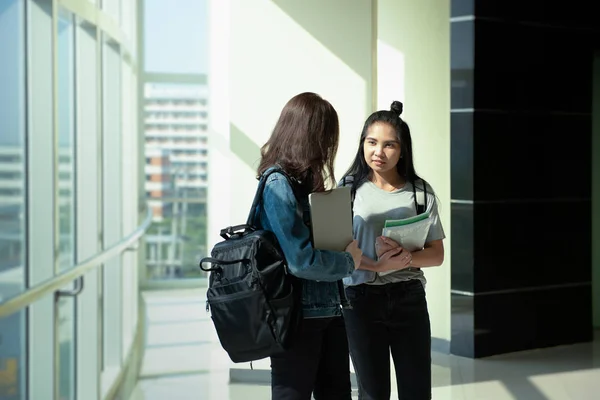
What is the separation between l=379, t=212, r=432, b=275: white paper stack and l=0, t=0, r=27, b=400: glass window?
1.38 m

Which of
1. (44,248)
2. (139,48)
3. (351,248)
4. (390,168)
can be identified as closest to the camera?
(351,248)

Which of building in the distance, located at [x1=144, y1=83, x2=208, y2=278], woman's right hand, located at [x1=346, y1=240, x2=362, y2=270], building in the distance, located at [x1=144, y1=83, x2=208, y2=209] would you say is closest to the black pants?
woman's right hand, located at [x1=346, y1=240, x2=362, y2=270]

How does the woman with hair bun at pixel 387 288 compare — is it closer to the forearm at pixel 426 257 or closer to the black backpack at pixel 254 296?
the forearm at pixel 426 257

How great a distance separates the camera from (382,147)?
3498mm

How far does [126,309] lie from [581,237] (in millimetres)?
4099

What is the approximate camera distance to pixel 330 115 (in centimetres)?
300

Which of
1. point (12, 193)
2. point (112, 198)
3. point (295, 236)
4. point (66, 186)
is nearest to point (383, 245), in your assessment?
point (295, 236)

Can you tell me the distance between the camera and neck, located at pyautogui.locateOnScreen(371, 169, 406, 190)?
3.60m

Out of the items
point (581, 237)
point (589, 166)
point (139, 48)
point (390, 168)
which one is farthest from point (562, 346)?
point (139, 48)

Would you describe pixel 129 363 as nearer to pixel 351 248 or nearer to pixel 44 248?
pixel 44 248

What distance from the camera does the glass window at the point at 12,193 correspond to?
3207 mm

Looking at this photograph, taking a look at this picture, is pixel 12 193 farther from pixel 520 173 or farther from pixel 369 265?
pixel 520 173

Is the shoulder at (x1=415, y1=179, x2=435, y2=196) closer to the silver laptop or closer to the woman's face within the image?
the woman's face

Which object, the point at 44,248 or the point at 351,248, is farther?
the point at 44,248
